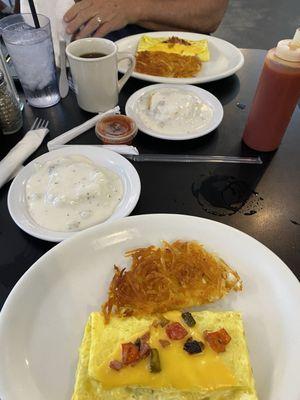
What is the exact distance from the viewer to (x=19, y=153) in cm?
122

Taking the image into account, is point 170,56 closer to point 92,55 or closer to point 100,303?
point 92,55

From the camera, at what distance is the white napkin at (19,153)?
115 centimetres

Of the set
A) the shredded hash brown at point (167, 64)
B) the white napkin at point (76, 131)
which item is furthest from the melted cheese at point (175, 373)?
the shredded hash brown at point (167, 64)

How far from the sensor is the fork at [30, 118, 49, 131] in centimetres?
137

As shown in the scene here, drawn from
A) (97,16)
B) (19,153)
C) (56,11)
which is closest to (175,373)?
(19,153)

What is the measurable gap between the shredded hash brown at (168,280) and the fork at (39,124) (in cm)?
74

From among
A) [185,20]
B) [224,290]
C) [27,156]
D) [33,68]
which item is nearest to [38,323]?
[224,290]

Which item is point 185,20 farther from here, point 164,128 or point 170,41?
point 164,128

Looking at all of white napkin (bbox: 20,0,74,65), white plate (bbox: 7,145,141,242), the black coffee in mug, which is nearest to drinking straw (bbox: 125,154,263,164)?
white plate (bbox: 7,145,141,242)

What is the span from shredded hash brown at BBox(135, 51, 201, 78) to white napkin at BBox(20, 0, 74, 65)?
1.31 feet

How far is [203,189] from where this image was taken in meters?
1.18

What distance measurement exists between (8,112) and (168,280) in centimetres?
91

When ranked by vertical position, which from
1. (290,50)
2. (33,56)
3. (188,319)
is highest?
(290,50)

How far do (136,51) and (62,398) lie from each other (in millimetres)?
1627
